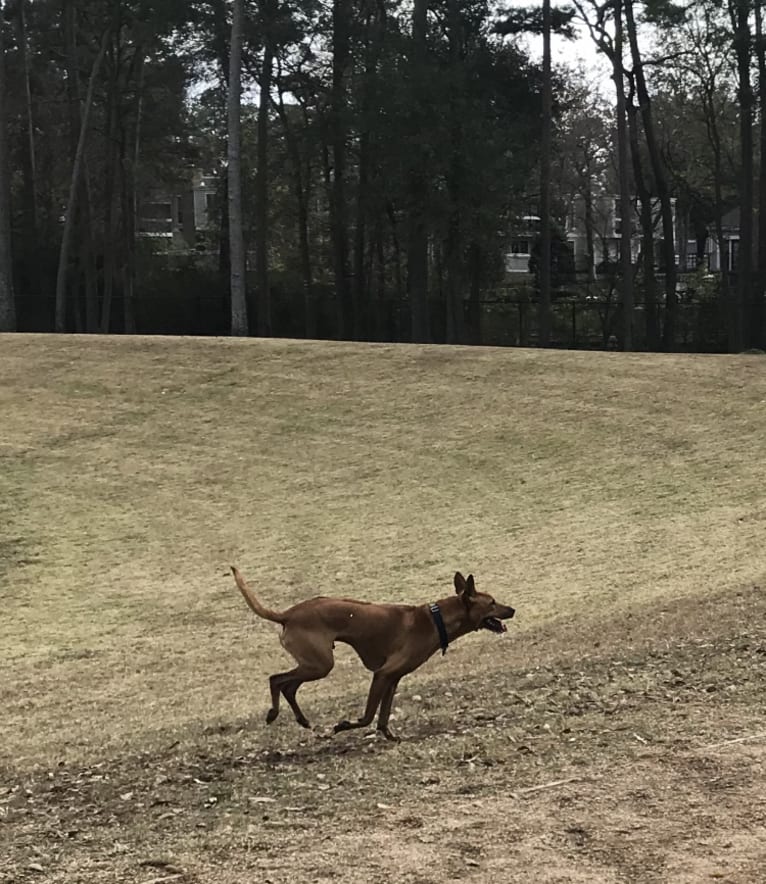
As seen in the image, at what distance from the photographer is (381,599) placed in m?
9.52

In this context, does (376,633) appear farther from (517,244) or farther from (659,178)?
(517,244)

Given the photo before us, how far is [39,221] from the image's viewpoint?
134 feet

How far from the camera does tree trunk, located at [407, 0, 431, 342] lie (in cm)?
2680

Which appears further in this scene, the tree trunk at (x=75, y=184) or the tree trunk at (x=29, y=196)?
the tree trunk at (x=29, y=196)

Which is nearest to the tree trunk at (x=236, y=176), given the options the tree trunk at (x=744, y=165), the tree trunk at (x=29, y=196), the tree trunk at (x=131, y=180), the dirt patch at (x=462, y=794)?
the tree trunk at (x=131, y=180)

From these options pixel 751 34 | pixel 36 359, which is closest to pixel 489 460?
pixel 36 359

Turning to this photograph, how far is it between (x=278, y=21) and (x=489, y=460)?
21.2m

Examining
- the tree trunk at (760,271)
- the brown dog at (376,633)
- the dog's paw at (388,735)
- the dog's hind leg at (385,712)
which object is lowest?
the dog's paw at (388,735)

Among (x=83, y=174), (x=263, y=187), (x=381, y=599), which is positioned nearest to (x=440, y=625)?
(x=381, y=599)

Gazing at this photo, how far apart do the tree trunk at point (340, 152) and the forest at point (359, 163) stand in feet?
0.31

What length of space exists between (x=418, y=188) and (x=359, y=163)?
5109 mm

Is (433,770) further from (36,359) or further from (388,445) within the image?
(36,359)

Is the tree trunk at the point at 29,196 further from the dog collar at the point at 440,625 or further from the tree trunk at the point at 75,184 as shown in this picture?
the dog collar at the point at 440,625

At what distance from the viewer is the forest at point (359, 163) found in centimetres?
2825
